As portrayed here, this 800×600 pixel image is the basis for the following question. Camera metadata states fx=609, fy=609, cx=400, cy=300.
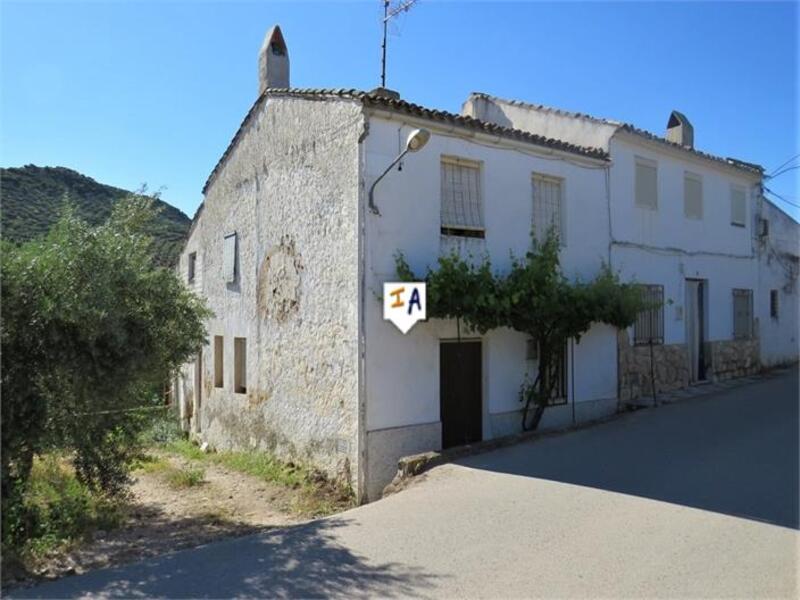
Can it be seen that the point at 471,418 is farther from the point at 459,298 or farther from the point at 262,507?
the point at 262,507

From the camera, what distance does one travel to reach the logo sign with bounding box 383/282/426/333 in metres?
8.45

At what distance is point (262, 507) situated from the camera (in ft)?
29.3

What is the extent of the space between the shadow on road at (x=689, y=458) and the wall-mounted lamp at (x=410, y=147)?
3.78 meters

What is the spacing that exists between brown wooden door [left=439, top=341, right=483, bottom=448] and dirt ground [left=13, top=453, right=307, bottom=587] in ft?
8.78

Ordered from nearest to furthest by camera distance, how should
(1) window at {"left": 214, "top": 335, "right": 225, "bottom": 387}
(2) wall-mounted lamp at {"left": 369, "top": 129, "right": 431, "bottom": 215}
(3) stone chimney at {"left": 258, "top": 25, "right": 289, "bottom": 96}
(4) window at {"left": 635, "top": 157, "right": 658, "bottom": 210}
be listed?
1. (2) wall-mounted lamp at {"left": 369, "top": 129, "right": 431, "bottom": 215}
2. (3) stone chimney at {"left": 258, "top": 25, "right": 289, "bottom": 96}
3. (4) window at {"left": 635, "top": 157, "right": 658, "bottom": 210}
4. (1) window at {"left": 214, "top": 335, "right": 225, "bottom": 387}

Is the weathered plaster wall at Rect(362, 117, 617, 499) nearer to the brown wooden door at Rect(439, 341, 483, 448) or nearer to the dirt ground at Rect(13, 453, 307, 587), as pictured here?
the brown wooden door at Rect(439, 341, 483, 448)

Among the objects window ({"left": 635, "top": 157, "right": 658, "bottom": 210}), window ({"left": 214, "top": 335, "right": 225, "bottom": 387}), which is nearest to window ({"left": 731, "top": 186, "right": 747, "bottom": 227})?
window ({"left": 635, "top": 157, "right": 658, "bottom": 210})

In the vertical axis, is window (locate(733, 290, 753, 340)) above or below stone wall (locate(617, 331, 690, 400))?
above

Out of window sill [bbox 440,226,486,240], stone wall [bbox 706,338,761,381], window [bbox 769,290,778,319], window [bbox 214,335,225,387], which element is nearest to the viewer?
window sill [bbox 440,226,486,240]

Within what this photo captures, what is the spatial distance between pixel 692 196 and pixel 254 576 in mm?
13398

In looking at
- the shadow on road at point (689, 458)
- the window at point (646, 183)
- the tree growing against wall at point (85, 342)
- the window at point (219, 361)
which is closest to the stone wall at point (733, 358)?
the shadow on road at point (689, 458)

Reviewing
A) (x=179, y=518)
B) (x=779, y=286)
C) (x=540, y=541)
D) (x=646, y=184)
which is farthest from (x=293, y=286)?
(x=779, y=286)

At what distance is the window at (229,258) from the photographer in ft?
41.7

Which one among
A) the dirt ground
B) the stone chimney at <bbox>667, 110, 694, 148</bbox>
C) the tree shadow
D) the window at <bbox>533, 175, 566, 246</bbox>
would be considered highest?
the stone chimney at <bbox>667, 110, 694, 148</bbox>
